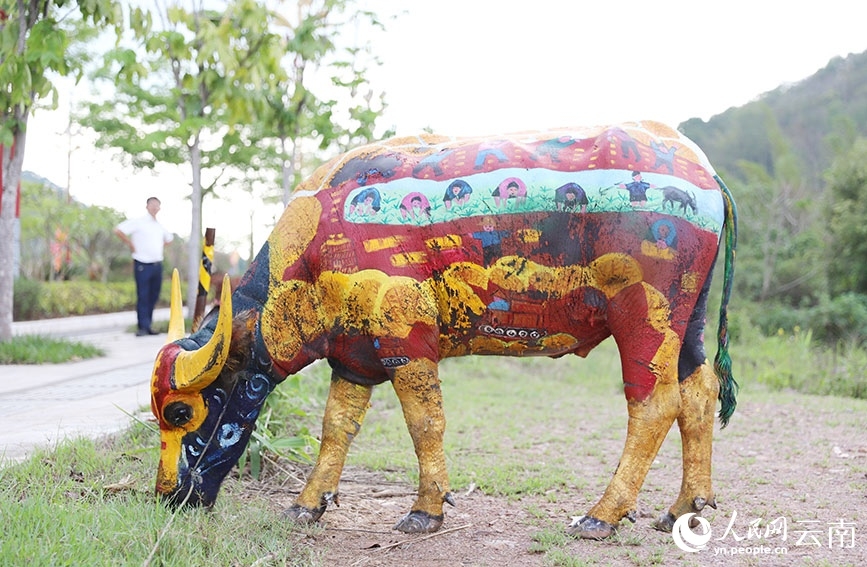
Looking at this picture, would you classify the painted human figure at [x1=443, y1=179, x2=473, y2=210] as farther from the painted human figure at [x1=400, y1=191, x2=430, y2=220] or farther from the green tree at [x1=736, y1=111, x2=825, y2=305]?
the green tree at [x1=736, y1=111, x2=825, y2=305]

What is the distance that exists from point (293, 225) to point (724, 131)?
47.5 metres

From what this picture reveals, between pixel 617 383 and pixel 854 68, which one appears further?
pixel 854 68

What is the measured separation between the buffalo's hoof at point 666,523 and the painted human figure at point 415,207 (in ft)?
6.52

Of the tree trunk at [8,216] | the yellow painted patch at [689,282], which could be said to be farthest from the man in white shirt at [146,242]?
the yellow painted patch at [689,282]

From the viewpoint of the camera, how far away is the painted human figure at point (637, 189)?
3805mm

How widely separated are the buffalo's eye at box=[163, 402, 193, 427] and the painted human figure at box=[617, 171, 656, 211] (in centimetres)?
232

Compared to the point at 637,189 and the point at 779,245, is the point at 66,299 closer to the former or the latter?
the point at 637,189

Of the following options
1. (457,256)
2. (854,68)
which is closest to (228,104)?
(457,256)

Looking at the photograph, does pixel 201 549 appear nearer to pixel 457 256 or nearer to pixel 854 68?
pixel 457 256

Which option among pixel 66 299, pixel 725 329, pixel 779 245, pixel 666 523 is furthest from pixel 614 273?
pixel 779 245

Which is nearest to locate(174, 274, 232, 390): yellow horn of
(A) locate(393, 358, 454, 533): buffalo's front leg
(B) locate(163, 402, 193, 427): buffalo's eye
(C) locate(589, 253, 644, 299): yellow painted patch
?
(B) locate(163, 402, 193, 427): buffalo's eye

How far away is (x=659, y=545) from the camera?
12.7ft

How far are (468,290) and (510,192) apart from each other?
1.71 feet

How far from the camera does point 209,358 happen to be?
144 inches
